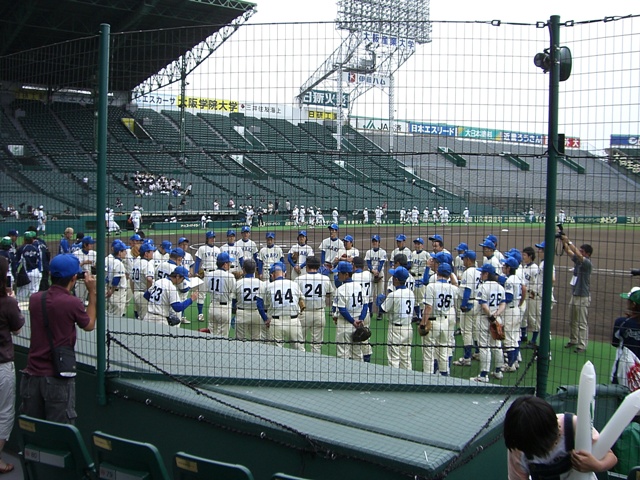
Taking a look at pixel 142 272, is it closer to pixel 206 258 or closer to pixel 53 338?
pixel 206 258

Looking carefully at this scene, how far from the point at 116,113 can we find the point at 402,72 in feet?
9.74

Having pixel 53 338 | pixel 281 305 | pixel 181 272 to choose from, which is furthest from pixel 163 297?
pixel 53 338

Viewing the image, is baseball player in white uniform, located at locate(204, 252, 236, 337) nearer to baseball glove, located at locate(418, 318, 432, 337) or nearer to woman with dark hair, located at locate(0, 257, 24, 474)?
baseball glove, located at locate(418, 318, 432, 337)

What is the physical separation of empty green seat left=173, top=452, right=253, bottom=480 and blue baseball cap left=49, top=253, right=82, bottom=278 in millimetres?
1883

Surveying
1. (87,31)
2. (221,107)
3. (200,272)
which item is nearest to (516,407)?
(221,107)

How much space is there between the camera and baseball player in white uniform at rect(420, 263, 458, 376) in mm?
7824

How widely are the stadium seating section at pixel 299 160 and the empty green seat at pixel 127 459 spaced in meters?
2.64

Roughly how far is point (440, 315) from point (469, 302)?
2.56 ft

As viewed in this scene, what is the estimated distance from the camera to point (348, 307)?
26.1ft

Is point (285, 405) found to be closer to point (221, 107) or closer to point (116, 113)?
point (221, 107)

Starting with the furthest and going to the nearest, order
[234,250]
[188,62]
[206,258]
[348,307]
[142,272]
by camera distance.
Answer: [234,250] → [206,258] → [142,272] → [348,307] → [188,62]

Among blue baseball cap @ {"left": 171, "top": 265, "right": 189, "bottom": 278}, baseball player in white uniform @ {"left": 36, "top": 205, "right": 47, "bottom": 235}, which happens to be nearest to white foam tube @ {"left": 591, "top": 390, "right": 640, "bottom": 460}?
blue baseball cap @ {"left": 171, "top": 265, "right": 189, "bottom": 278}

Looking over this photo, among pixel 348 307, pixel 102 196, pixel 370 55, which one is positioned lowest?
pixel 348 307

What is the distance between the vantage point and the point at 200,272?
34.8 ft
